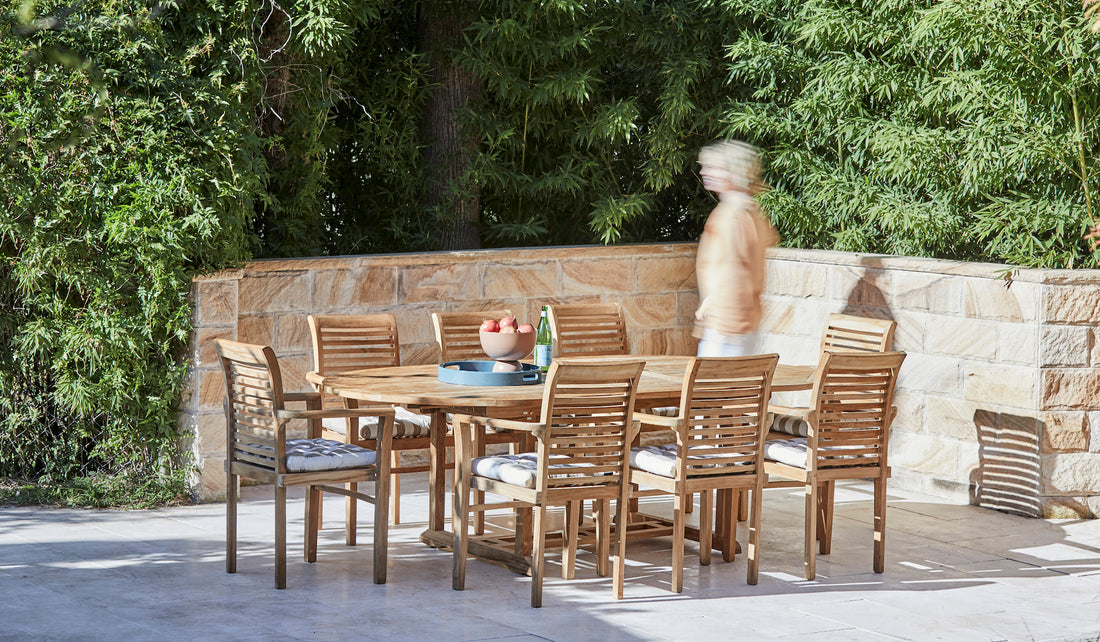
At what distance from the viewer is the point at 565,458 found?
17.2 ft

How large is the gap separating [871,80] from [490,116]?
2.34m

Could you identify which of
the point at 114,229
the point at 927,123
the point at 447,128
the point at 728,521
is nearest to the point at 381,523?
the point at 728,521

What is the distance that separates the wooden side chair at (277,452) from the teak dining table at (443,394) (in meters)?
0.18

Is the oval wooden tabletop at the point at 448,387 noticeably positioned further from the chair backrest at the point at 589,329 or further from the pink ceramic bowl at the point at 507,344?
the chair backrest at the point at 589,329

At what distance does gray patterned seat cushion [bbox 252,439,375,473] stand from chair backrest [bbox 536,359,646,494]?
741 mm

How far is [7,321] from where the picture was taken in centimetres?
688

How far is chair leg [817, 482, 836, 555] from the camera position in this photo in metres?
6.19

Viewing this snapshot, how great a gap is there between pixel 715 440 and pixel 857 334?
1.72 meters

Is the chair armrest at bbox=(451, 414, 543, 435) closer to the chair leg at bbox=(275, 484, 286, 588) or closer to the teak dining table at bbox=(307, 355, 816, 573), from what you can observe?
the teak dining table at bbox=(307, 355, 816, 573)

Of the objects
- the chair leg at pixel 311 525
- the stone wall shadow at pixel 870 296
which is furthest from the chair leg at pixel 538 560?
the stone wall shadow at pixel 870 296

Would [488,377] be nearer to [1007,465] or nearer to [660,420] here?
[660,420]

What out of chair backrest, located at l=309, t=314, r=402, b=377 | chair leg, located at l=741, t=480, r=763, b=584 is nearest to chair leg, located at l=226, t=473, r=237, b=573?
chair backrest, located at l=309, t=314, r=402, b=377

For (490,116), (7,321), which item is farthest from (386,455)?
(490,116)

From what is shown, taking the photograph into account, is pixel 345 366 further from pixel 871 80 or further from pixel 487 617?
pixel 871 80
